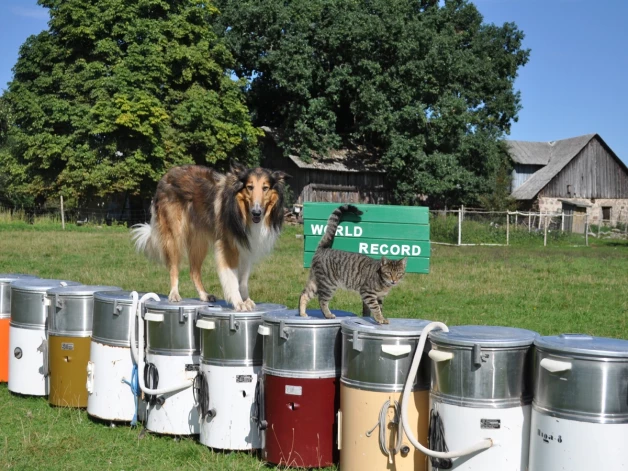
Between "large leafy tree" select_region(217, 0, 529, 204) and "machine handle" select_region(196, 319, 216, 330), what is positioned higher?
"large leafy tree" select_region(217, 0, 529, 204)

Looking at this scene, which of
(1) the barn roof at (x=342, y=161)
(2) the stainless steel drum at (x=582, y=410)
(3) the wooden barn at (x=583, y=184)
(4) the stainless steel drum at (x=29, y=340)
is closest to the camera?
(2) the stainless steel drum at (x=582, y=410)

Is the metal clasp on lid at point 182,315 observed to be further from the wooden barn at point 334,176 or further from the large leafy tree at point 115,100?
the wooden barn at point 334,176

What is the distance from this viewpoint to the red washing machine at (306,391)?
203 inches

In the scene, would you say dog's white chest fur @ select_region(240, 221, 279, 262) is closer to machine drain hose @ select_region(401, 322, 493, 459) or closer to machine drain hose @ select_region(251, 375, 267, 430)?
machine drain hose @ select_region(251, 375, 267, 430)

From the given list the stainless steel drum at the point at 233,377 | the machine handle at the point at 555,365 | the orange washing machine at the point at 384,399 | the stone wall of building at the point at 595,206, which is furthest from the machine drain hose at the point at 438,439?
the stone wall of building at the point at 595,206

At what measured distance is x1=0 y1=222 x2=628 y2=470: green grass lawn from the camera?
567 cm

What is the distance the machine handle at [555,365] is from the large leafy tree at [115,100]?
3162 cm

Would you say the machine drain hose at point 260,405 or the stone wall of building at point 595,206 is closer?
the machine drain hose at point 260,405

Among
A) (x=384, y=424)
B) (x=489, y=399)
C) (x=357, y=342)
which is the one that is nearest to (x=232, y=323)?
(x=357, y=342)

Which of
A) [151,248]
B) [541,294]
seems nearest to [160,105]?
[541,294]

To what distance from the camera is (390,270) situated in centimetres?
582

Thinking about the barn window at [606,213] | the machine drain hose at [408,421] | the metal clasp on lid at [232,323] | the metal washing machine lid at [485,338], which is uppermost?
the barn window at [606,213]

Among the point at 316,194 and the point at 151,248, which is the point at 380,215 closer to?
the point at 151,248

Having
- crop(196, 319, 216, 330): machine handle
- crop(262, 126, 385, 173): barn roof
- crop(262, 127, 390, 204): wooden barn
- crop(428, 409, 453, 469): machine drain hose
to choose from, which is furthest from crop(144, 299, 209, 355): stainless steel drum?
crop(262, 127, 390, 204): wooden barn
